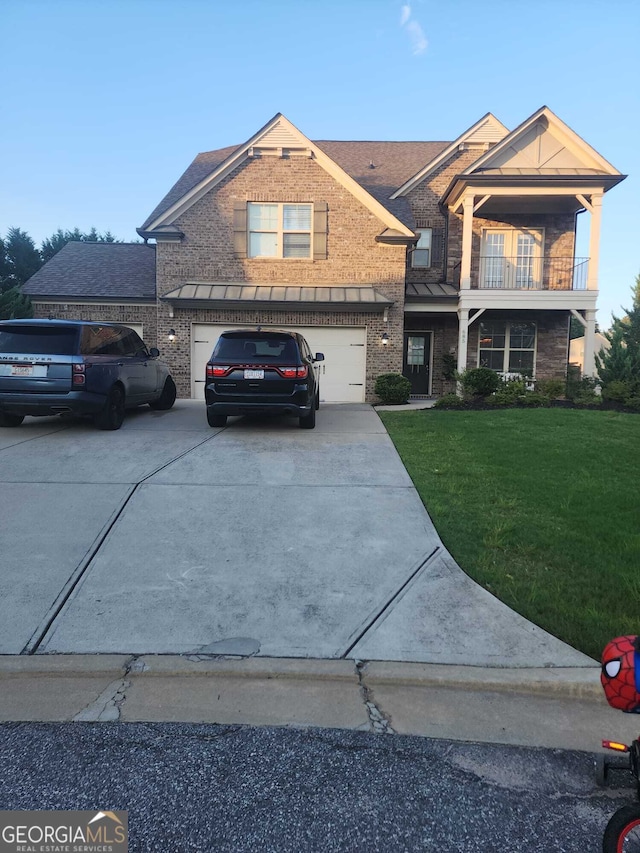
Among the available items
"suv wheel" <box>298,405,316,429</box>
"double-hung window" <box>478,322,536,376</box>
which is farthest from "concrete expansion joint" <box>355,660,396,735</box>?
"double-hung window" <box>478,322,536,376</box>

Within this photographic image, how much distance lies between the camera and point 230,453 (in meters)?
8.16

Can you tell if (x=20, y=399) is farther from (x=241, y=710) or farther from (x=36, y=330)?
(x=241, y=710)

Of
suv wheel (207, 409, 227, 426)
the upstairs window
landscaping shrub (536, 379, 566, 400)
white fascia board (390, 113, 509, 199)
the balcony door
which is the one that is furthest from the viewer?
the upstairs window

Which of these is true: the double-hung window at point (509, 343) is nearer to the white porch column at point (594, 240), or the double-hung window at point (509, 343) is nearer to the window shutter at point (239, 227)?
the white porch column at point (594, 240)

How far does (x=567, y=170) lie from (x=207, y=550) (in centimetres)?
1599

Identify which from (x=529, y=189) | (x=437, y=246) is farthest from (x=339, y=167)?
(x=529, y=189)

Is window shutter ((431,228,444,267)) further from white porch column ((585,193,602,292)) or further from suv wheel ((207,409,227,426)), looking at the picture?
suv wheel ((207,409,227,426))

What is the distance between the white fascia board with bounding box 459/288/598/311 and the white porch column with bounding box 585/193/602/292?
401mm

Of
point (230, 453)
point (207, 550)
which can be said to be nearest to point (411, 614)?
point (207, 550)

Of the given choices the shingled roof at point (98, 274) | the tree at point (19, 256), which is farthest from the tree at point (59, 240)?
the shingled roof at point (98, 274)

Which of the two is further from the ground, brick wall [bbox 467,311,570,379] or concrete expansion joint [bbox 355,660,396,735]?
brick wall [bbox 467,311,570,379]

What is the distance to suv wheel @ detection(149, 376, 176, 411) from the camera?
41.2ft

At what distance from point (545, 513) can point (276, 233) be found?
1265cm

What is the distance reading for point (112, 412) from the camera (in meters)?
9.66
